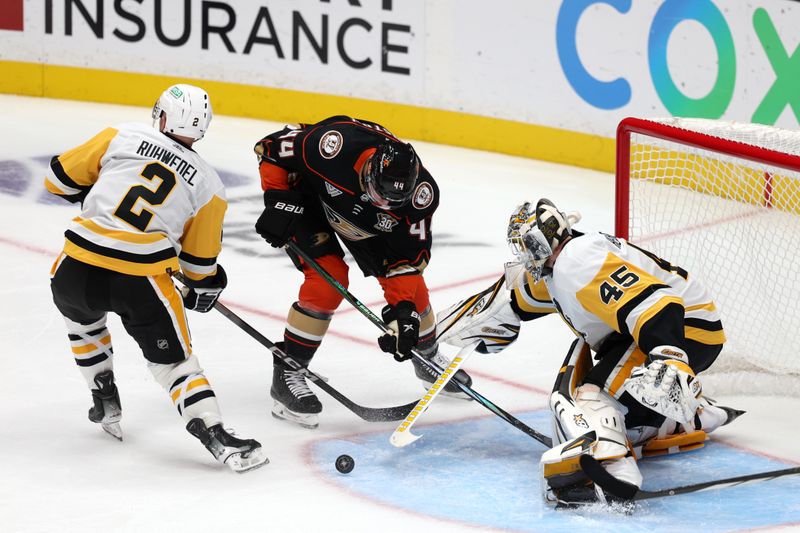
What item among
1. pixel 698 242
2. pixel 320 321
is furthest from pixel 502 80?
pixel 320 321

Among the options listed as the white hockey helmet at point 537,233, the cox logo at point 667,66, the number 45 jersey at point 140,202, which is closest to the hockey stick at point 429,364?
the number 45 jersey at point 140,202

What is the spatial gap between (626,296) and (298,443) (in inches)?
42.7

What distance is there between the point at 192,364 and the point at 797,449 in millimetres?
1763

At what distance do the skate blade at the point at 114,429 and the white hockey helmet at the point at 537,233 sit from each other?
50.1 inches

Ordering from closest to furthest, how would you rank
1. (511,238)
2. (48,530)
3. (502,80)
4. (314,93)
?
(48,530) < (511,238) < (502,80) < (314,93)

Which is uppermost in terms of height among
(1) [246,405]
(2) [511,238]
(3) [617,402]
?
(2) [511,238]

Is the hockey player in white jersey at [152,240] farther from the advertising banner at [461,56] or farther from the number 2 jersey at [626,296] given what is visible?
the advertising banner at [461,56]

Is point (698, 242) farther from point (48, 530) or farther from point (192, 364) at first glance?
point (48, 530)

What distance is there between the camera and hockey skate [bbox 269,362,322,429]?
3887 millimetres

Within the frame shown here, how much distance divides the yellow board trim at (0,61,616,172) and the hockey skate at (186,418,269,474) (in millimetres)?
3926

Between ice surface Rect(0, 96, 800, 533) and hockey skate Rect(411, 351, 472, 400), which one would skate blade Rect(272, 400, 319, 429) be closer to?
ice surface Rect(0, 96, 800, 533)

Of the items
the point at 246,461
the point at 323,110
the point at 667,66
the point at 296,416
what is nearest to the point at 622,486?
the point at 246,461

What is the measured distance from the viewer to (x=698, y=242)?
4.54 m

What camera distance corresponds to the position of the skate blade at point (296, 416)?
3.88m
